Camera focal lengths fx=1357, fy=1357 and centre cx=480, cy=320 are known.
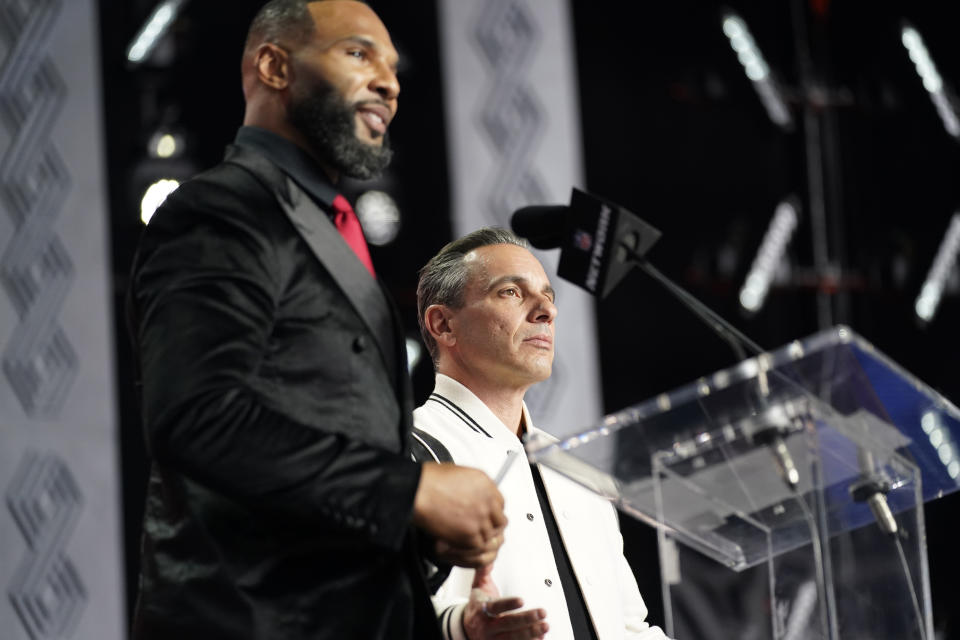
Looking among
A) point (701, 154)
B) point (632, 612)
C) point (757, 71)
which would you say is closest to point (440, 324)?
point (632, 612)

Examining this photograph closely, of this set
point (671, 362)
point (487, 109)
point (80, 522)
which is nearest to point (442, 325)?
point (80, 522)

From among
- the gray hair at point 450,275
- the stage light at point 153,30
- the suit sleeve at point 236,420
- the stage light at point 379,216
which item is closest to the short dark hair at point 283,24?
the suit sleeve at point 236,420

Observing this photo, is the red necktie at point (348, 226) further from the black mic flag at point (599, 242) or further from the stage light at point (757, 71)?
the stage light at point (757, 71)

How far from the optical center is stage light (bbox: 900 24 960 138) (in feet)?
20.4

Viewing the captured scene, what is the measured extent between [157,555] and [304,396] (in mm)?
244

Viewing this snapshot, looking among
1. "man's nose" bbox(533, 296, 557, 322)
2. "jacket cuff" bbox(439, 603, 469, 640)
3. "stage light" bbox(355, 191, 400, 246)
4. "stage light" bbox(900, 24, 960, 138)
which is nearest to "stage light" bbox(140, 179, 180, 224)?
"stage light" bbox(355, 191, 400, 246)

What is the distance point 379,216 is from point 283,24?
3402mm

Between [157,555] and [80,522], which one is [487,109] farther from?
[157,555]

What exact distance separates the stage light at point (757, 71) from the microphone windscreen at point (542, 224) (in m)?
3.79

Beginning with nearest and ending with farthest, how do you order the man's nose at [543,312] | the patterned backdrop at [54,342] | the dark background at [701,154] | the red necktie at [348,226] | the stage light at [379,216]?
the red necktie at [348,226], the man's nose at [543,312], the patterned backdrop at [54,342], the dark background at [701,154], the stage light at [379,216]

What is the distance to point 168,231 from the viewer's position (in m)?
1.53

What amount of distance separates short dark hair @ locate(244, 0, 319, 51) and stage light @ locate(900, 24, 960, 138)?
5.11m

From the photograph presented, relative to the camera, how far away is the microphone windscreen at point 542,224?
236 cm

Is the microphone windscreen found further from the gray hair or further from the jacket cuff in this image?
the jacket cuff
